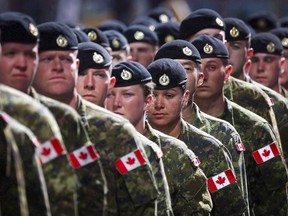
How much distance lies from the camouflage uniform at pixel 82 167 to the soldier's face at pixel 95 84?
1.43 meters

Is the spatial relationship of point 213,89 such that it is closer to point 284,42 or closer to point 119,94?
point 119,94

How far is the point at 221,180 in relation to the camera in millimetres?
16969

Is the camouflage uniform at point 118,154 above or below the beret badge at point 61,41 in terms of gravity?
below

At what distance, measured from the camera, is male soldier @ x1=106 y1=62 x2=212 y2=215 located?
1587 centimetres

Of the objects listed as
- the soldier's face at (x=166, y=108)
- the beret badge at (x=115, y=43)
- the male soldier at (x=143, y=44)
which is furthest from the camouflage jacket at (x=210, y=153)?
the male soldier at (x=143, y=44)

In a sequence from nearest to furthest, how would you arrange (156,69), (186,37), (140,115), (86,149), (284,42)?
1. (86,149)
2. (140,115)
3. (156,69)
4. (186,37)
5. (284,42)

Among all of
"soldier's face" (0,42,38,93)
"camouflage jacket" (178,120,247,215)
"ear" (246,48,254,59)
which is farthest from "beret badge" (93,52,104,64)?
→ "ear" (246,48,254,59)

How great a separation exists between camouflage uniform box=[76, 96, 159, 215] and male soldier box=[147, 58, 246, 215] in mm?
1665

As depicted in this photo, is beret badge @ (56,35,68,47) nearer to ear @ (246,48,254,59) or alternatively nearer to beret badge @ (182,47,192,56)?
beret badge @ (182,47,192,56)

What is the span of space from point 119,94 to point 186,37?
3813 millimetres

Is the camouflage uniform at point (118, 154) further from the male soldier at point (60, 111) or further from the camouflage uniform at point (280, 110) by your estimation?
the camouflage uniform at point (280, 110)

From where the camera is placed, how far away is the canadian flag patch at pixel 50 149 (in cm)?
1284

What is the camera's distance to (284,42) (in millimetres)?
22906

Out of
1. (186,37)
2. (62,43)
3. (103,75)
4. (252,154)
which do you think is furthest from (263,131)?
(62,43)
